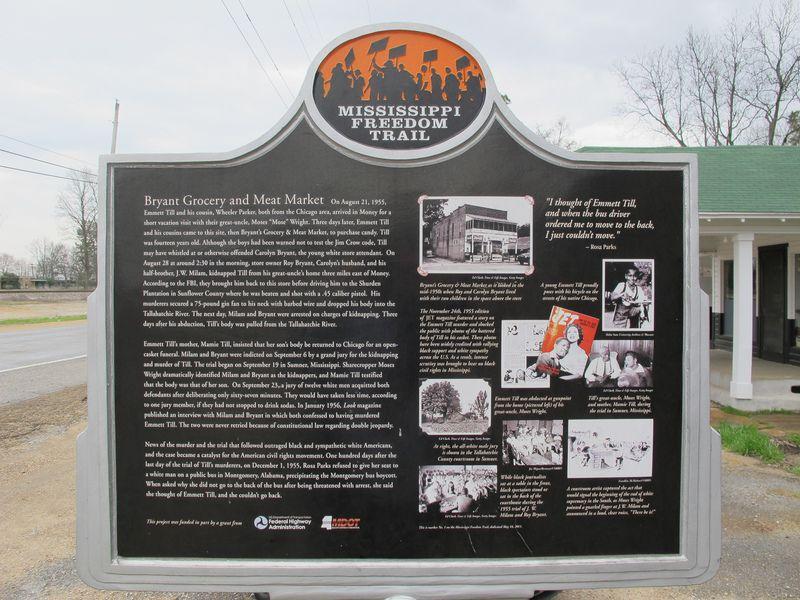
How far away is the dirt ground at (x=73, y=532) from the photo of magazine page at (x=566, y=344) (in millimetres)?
1799

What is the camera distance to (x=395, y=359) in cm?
224

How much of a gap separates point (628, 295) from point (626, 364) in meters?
0.31

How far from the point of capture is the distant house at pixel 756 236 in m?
8.29

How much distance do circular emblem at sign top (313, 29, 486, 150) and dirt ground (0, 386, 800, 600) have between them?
2884 millimetres

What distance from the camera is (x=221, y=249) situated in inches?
88.5

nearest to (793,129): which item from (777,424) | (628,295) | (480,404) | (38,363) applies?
(777,424)

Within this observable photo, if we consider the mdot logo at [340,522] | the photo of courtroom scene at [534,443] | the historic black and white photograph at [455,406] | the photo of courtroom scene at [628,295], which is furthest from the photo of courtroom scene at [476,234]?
the mdot logo at [340,522]

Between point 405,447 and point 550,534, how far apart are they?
2.48 feet

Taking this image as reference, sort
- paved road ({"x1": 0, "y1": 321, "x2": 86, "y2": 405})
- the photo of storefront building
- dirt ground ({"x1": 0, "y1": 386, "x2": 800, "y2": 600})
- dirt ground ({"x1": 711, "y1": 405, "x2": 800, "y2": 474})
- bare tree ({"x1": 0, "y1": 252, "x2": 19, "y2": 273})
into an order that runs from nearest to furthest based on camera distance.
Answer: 1. the photo of storefront building
2. dirt ground ({"x1": 0, "y1": 386, "x2": 800, "y2": 600})
3. dirt ground ({"x1": 711, "y1": 405, "x2": 800, "y2": 474})
4. paved road ({"x1": 0, "y1": 321, "x2": 86, "y2": 405})
5. bare tree ({"x1": 0, "y1": 252, "x2": 19, "y2": 273})

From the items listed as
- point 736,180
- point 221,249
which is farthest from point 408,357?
point 736,180

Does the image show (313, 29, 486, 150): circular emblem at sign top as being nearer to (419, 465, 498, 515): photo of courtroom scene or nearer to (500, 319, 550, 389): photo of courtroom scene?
(500, 319, 550, 389): photo of courtroom scene

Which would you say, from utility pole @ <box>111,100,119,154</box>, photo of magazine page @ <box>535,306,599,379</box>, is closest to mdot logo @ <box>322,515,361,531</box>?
photo of magazine page @ <box>535,306,599,379</box>

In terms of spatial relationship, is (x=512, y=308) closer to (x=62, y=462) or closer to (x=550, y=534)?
(x=550, y=534)

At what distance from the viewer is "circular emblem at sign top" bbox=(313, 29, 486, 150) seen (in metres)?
2.25
